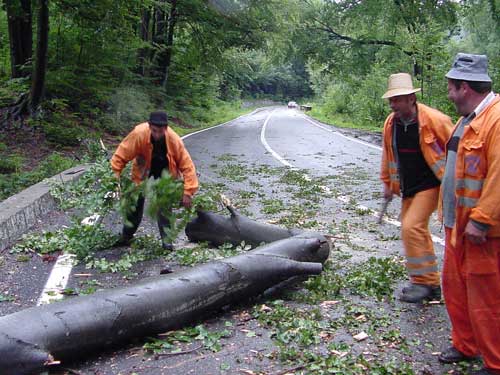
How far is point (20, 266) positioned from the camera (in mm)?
6234

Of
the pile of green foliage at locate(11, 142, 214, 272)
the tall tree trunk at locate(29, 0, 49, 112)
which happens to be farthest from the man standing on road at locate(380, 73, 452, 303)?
the tall tree trunk at locate(29, 0, 49, 112)

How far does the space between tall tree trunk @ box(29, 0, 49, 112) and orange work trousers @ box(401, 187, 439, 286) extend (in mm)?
12238

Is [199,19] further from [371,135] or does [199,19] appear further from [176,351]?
[176,351]

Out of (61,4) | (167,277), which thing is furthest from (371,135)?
(167,277)

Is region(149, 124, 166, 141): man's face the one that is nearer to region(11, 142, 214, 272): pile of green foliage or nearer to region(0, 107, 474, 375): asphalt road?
region(11, 142, 214, 272): pile of green foliage

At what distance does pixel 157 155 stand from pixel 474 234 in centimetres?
408

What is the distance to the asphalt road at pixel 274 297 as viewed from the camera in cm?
407

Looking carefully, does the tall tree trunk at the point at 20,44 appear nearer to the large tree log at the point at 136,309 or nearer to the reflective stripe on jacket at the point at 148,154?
the reflective stripe on jacket at the point at 148,154

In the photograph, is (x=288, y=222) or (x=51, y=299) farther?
(x=288, y=222)

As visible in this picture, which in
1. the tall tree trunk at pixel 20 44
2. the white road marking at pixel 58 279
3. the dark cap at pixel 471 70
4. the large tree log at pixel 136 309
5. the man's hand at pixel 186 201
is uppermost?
the tall tree trunk at pixel 20 44

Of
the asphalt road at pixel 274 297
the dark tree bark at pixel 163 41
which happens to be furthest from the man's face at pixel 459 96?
the dark tree bark at pixel 163 41

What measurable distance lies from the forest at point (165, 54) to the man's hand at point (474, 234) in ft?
27.1

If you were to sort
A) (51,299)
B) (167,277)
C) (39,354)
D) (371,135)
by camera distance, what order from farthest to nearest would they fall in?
1. (371,135)
2. (51,299)
3. (167,277)
4. (39,354)

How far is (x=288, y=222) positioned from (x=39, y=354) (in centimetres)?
473
